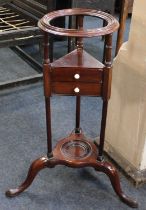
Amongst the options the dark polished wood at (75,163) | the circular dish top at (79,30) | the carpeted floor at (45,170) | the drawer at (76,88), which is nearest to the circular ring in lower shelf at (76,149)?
the dark polished wood at (75,163)

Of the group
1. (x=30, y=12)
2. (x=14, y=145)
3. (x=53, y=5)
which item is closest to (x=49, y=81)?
(x=14, y=145)

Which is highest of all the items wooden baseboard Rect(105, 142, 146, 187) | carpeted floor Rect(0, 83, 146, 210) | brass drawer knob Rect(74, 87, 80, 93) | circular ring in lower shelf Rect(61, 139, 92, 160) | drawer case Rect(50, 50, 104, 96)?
drawer case Rect(50, 50, 104, 96)

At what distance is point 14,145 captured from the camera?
67.6 inches

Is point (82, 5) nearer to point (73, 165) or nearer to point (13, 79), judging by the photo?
point (13, 79)

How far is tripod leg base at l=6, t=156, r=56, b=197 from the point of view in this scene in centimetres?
136

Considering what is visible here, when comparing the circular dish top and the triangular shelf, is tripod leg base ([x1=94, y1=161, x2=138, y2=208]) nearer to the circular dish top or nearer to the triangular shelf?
the triangular shelf

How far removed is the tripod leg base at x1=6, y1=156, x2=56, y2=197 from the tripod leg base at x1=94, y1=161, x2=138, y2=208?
0.20 metres

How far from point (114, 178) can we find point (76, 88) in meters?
0.44

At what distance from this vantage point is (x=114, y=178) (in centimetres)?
135

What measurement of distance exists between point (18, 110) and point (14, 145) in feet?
1.14

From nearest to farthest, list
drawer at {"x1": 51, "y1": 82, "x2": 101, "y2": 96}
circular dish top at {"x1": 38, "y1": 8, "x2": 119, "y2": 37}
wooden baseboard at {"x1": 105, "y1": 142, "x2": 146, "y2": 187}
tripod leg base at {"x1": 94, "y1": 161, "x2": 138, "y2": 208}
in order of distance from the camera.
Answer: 1. circular dish top at {"x1": 38, "y1": 8, "x2": 119, "y2": 37}
2. drawer at {"x1": 51, "y1": 82, "x2": 101, "y2": 96}
3. tripod leg base at {"x1": 94, "y1": 161, "x2": 138, "y2": 208}
4. wooden baseboard at {"x1": 105, "y1": 142, "x2": 146, "y2": 187}

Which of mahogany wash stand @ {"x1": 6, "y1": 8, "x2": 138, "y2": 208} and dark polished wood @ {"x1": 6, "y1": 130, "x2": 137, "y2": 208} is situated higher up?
mahogany wash stand @ {"x1": 6, "y1": 8, "x2": 138, "y2": 208}

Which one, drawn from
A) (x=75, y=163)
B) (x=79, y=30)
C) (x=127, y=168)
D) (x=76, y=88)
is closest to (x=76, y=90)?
(x=76, y=88)

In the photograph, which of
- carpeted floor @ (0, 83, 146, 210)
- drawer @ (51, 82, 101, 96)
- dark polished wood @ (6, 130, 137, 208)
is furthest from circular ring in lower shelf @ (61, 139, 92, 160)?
drawer @ (51, 82, 101, 96)
